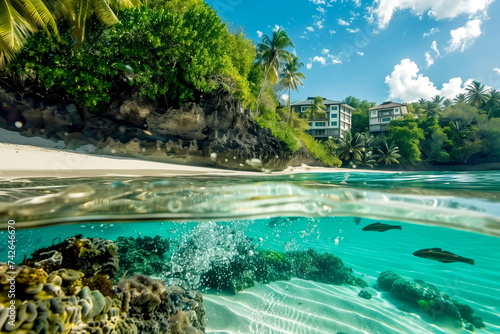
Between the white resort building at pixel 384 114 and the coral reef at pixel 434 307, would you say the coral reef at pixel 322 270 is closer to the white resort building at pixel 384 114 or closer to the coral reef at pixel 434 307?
the coral reef at pixel 434 307

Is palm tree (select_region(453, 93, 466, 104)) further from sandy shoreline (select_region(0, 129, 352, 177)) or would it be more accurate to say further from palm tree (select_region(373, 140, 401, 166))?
sandy shoreline (select_region(0, 129, 352, 177))

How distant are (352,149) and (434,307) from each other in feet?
109

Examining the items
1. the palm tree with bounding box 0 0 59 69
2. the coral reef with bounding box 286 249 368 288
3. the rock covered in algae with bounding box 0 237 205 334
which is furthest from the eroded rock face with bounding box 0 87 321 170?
the rock covered in algae with bounding box 0 237 205 334

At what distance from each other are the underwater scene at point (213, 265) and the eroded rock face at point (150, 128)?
6.96m

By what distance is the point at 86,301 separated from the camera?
2.88 meters

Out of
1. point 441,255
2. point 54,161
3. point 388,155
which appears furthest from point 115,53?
point 388,155

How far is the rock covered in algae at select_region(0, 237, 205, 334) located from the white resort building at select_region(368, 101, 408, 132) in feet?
196

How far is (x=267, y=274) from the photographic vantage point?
8.80m

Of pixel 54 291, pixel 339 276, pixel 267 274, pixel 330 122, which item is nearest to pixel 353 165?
pixel 330 122

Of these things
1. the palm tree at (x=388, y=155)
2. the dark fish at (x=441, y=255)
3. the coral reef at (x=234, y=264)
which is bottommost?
the coral reef at (x=234, y=264)

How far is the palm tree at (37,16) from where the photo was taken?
31.7 feet

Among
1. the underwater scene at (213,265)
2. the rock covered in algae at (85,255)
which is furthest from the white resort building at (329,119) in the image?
the rock covered in algae at (85,255)

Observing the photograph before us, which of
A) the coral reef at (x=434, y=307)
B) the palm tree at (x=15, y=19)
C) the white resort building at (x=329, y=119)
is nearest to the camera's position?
the coral reef at (x=434, y=307)

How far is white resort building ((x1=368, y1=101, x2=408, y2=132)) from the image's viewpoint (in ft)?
178
